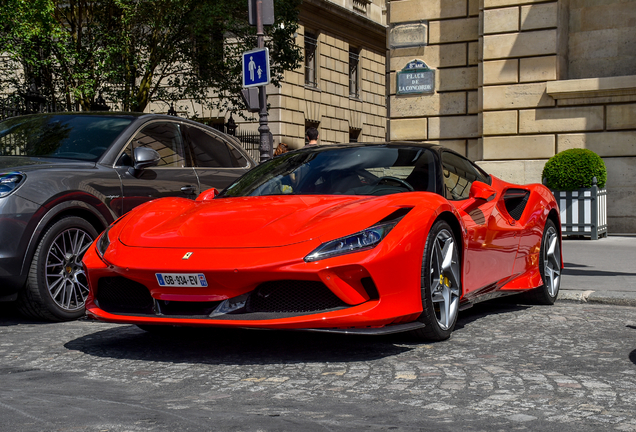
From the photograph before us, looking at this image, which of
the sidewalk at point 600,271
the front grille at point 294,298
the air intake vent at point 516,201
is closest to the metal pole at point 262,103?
the sidewalk at point 600,271

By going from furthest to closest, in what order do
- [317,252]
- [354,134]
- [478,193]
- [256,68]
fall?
[354,134] < [256,68] < [478,193] < [317,252]

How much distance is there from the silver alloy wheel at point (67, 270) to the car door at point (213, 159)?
1603 mm

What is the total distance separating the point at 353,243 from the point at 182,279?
0.91 meters

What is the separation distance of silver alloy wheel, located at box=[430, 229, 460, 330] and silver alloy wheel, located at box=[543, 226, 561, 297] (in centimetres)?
202

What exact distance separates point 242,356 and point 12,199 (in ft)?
7.28

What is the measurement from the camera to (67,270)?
20.6 ft

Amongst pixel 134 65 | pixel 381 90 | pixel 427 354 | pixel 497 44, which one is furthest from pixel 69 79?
pixel 381 90

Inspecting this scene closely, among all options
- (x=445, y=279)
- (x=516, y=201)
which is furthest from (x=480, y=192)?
(x=516, y=201)

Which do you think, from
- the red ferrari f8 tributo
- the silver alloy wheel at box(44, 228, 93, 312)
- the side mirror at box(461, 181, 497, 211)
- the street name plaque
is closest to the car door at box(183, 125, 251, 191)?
the silver alloy wheel at box(44, 228, 93, 312)

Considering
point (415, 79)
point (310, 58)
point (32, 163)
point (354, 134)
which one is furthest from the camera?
point (354, 134)

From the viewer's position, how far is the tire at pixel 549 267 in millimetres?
7004

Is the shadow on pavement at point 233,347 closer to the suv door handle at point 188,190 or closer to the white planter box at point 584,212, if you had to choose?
the suv door handle at point 188,190

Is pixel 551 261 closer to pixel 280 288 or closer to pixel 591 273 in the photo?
pixel 591 273

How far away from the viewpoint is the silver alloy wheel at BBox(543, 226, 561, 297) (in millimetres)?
7066
